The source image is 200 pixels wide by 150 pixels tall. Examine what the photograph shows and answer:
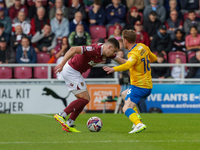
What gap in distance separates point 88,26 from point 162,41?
3352 mm

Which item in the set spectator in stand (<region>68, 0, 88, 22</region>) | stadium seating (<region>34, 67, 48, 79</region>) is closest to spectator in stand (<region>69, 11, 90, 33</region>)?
spectator in stand (<region>68, 0, 88, 22</region>)

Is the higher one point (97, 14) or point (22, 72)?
point (97, 14)

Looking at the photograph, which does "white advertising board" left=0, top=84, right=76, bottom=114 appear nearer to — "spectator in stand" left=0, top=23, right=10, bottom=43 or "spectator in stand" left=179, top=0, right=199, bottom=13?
"spectator in stand" left=0, top=23, right=10, bottom=43

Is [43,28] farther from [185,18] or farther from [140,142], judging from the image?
[140,142]

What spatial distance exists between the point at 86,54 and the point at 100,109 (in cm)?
674

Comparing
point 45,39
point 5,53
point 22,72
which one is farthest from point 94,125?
point 45,39

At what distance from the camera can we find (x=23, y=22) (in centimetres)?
1530

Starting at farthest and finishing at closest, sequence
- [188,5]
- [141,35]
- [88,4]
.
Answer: [188,5] → [88,4] → [141,35]

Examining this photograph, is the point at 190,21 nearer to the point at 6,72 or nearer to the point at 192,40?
the point at 192,40

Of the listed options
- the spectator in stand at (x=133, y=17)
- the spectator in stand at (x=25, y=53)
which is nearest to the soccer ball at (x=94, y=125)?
the spectator in stand at (x=25, y=53)

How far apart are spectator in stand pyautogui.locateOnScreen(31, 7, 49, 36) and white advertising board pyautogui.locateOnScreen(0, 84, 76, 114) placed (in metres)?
2.93

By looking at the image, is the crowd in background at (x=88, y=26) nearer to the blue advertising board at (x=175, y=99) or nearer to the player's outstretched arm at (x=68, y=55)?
the blue advertising board at (x=175, y=99)

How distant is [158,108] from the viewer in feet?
43.9

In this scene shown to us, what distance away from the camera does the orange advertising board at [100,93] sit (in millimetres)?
13383
